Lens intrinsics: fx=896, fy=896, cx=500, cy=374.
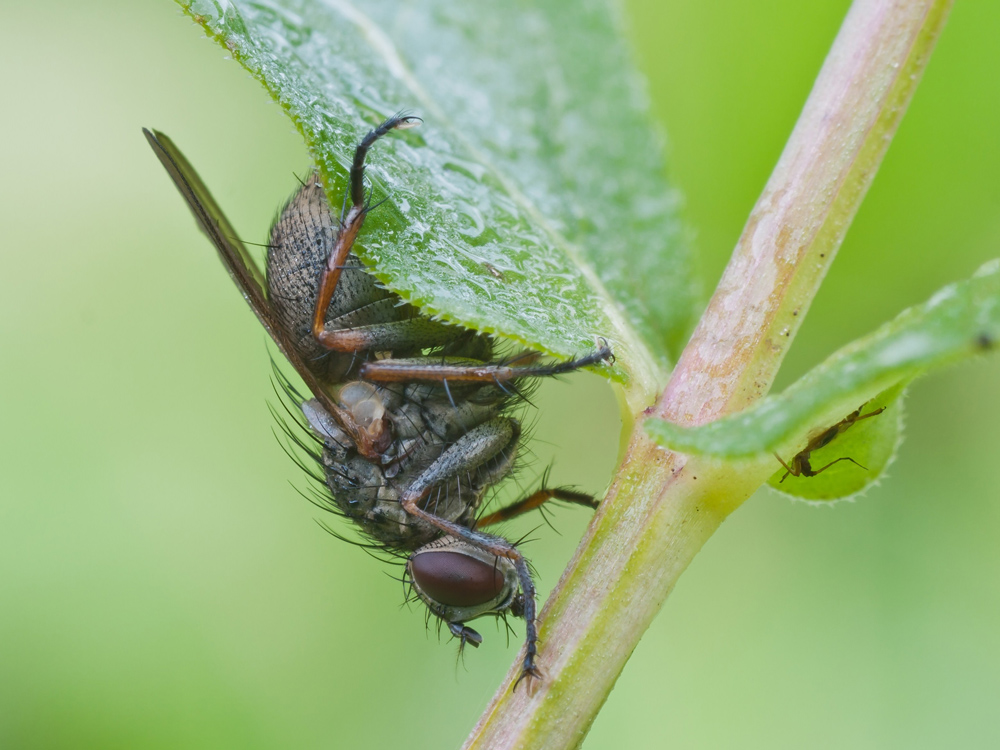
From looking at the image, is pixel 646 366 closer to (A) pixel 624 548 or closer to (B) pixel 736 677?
(A) pixel 624 548

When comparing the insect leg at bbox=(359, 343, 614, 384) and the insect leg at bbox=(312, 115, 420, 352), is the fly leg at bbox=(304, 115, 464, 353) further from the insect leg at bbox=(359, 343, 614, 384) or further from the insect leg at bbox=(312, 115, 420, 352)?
the insect leg at bbox=(359, 343, 614, 384)

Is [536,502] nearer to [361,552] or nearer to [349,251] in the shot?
[349,251]

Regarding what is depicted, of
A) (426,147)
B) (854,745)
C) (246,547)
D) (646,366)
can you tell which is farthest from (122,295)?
(854,745)

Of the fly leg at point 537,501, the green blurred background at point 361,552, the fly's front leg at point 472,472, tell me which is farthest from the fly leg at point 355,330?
the green blurred background at point 361,552

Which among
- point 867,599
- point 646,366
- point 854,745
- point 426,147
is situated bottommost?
point 854,745

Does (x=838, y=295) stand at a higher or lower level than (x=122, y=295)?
lower

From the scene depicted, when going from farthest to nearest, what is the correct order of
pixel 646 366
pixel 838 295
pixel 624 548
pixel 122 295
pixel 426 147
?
pixel 122 295, pixel 838 295, pixel 426 147, pixel 646 366, pixel 624 548

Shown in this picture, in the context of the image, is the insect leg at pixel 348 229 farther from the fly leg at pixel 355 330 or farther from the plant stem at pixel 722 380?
the plant stem at pixel 722 380
